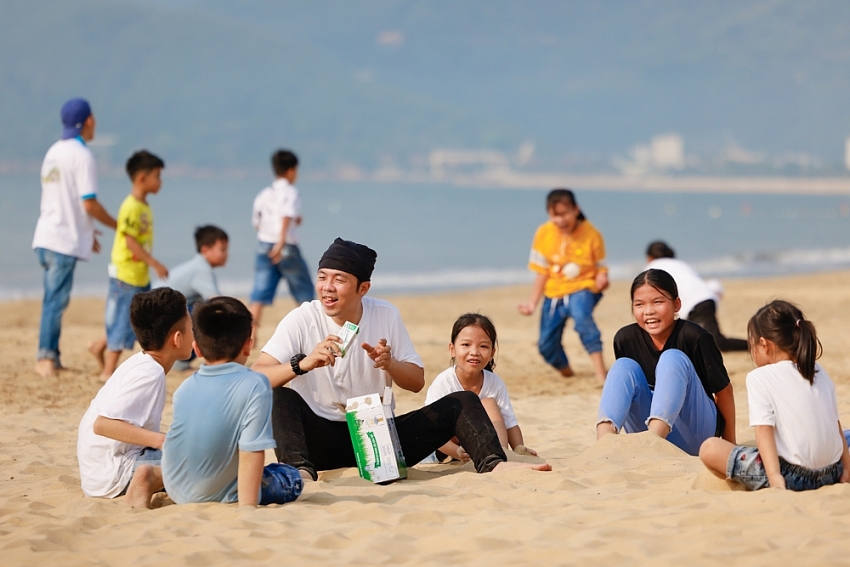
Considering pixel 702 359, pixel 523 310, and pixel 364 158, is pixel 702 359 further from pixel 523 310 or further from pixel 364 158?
pixel 364 158

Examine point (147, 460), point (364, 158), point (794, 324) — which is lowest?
point (147, 460)

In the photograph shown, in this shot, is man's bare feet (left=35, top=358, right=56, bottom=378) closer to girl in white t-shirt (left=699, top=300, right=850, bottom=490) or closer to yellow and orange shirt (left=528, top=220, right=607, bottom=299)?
yellow and orange shirt (left=528, top=220, right=607, bottom=299)

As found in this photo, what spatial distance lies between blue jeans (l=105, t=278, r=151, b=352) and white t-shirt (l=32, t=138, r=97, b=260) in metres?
0.33

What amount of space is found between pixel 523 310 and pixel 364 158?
18492 cm

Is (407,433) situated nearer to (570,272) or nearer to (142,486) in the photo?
(142,486)

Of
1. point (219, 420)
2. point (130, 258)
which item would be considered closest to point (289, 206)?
point (130, 258)

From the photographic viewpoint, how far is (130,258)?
24.0ft

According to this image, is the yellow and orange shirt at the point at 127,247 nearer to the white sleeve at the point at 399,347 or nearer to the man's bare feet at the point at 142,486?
the white sleeve at the point at 399,347

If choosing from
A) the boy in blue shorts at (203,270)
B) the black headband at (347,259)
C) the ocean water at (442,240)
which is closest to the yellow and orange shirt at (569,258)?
the boy in blue shorts at (203,270)

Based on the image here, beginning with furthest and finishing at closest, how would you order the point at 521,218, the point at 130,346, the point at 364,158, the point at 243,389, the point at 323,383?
the point at 364,158 < the point at 521,218 < the point at 130,346 < the point at 323,383 < the point at 243,389

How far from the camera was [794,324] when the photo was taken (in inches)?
146

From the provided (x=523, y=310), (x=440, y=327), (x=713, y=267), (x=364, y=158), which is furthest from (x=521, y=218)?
(x=364, y=158)

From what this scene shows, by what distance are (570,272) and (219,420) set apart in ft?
15.0

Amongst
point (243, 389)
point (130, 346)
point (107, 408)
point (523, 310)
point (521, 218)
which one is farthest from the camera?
point (521, 218)
